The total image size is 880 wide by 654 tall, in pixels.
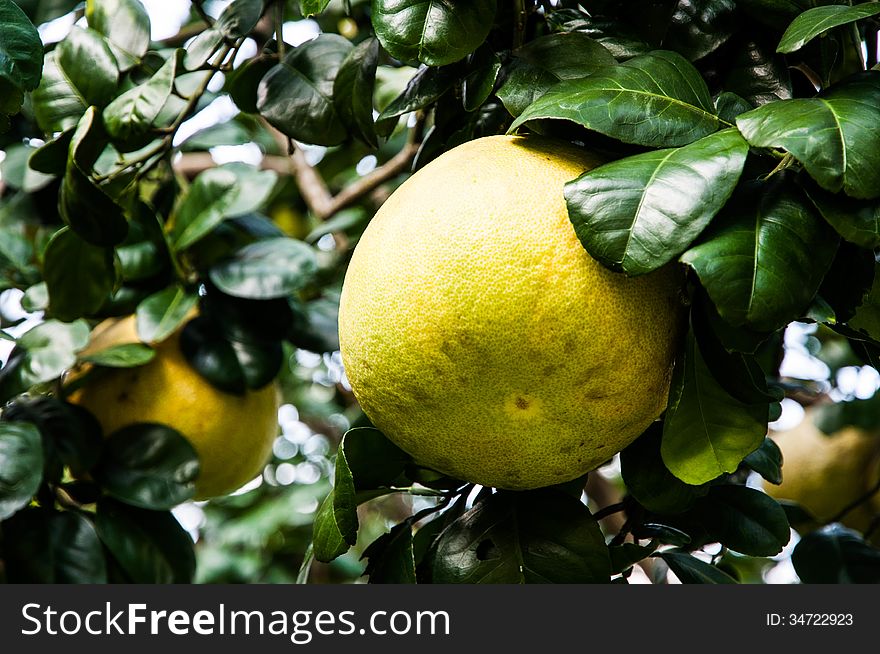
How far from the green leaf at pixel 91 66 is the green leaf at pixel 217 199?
320 millimetres

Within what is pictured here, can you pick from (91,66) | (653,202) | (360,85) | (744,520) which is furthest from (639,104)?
(91,66)

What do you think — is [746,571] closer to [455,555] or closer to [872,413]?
[872,413]

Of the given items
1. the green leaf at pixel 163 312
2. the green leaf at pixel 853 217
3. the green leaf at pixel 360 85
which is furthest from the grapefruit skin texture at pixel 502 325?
the green leaf at pixel 163 312

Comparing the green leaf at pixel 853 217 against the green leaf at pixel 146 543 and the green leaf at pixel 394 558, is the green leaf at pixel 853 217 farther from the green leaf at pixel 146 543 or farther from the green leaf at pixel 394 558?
the green leaf at pixel 146 543

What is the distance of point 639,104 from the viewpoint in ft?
2.22

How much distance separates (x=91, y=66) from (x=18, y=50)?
0.34 metres

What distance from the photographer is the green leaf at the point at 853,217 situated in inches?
23.9

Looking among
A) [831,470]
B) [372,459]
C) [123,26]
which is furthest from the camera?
[831,470]

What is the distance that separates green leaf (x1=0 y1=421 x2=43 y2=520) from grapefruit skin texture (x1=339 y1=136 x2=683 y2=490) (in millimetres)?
546

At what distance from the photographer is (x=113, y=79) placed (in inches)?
43.1

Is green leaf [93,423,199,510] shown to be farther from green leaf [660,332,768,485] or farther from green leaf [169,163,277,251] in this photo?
green leaf [660,332,768,485]

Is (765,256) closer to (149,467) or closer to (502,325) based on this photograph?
(502,325)

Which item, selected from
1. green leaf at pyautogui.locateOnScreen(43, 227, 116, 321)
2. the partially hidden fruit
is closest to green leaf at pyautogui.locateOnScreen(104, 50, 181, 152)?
green leaf at pyautogui.locateOnScreen(43, 227, 116, 321)

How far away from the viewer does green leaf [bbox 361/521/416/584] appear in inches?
32.6
